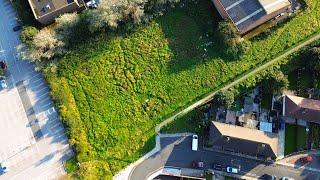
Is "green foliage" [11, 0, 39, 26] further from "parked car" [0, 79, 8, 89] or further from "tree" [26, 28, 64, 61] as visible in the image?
"parked car" [0, 79, 8, 89]

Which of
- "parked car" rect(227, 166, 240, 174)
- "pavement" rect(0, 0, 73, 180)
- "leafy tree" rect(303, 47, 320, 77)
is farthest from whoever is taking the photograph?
"parked car" rect(227, 166, 240, 174)

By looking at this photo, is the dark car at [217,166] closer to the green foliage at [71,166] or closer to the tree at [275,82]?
the tree at [275,82]

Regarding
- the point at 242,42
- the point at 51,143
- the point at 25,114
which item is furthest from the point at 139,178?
Answer: the point at 242,42

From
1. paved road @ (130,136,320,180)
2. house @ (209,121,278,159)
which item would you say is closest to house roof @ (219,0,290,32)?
house @ (209,121,278,159)

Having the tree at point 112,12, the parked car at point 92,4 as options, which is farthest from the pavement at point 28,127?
the parked car at point 92,4

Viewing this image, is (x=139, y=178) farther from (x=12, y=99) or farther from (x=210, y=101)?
(x=12, y=99)

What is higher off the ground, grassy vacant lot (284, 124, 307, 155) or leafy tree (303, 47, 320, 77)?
leafy tree (303, 47, 320, 77)

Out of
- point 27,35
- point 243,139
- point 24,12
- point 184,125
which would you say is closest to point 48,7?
point 24,12
